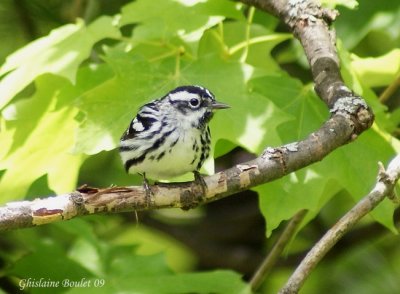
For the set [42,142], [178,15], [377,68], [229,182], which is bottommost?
[42,142]

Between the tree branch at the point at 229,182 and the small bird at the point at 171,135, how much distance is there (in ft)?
0.93

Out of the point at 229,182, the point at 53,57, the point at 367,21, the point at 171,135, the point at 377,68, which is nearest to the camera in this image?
the point at 229,182

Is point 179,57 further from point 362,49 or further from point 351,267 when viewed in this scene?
point 351,267

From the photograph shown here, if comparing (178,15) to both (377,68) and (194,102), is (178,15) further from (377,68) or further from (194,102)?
(377,68)

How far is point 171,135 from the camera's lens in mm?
2992

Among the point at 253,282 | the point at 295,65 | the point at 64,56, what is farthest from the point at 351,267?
the point at 64,56

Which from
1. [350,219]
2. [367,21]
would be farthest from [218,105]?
[367,21]

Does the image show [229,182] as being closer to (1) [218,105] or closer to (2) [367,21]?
(1) [218,105]

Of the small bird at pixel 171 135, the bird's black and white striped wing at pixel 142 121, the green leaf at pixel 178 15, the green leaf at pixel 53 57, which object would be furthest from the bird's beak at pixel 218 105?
the green leaf at pixel 53 57

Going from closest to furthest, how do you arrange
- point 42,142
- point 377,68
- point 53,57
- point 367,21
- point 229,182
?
point 229,182 → point 53,57 → point 42,142 → point 377,68 → point 367,21

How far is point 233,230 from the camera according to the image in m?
4.79

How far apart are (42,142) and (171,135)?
0.59 m

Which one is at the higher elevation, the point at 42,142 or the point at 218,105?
the point at 218,105

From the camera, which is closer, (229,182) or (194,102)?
(229,182)
